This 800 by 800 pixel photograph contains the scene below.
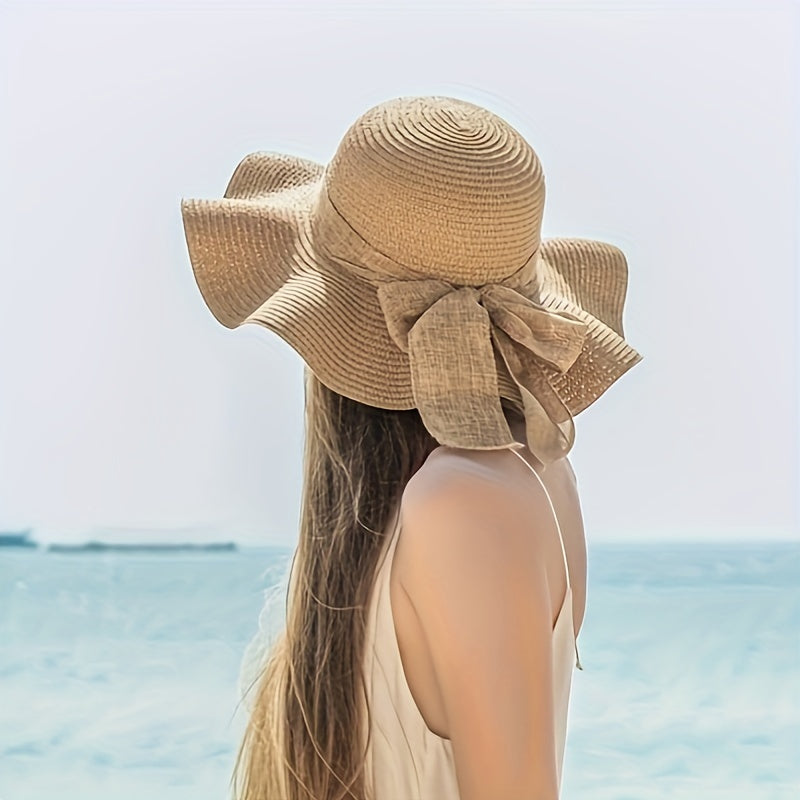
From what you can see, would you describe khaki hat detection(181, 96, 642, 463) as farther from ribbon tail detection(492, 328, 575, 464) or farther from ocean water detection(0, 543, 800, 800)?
ocean water detection(0, 543, 800, 800)

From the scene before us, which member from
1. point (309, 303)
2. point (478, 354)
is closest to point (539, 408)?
point (478, 354)

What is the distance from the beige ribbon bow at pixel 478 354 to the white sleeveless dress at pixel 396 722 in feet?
0.13

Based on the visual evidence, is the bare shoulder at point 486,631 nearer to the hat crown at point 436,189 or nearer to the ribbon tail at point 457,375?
the ribbon tail at point 457,375

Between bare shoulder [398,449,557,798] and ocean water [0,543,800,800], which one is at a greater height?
bare shoulder [398,449,557,798]

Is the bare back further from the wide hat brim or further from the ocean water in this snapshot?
→ the ocean water

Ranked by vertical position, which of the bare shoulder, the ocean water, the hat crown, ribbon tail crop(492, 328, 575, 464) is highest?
the hat crown

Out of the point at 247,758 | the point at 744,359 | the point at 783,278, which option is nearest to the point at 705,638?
the point at 744,359

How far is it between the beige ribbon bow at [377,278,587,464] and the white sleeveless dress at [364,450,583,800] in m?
0.04

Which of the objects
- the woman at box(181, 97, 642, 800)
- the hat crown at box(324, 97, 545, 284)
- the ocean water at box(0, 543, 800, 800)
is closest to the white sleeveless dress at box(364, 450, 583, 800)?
the woman at box(181, 97, 642, 800)

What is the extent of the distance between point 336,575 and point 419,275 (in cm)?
20

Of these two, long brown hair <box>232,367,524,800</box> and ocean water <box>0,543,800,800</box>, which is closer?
long brown hair <box>232,367,524,800</box>

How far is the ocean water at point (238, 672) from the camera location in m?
3.16

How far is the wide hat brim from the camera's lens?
74 centimetres

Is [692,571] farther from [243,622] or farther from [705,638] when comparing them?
[243,622]
